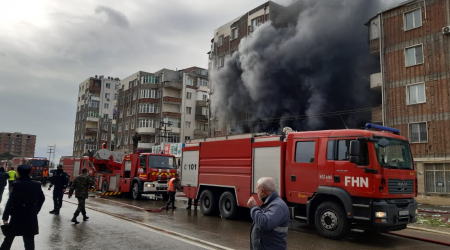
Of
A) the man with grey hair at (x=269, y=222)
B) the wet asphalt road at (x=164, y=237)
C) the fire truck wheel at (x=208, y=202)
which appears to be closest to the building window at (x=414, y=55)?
the wet asphalt road at (x=164, y=237)

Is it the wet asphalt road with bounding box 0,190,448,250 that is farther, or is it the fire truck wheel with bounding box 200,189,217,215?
the fire truck wheel with bounding box 200,189,217,215

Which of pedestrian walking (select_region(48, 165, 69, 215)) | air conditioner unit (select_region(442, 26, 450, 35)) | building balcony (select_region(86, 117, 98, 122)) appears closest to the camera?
pedestrian walking (select_region(48, 165, 69, 215))

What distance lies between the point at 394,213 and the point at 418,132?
660 inches

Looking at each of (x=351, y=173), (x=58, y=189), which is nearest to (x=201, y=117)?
(x=58, y=189)

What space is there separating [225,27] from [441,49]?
21.8 metres

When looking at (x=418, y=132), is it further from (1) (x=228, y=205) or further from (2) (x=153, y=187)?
(2) (x=153, y=187)

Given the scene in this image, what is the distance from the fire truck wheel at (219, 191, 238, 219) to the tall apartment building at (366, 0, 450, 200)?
15307 mm

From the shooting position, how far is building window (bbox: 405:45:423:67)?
2210cm

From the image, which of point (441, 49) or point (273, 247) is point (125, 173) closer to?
point (273, 247)

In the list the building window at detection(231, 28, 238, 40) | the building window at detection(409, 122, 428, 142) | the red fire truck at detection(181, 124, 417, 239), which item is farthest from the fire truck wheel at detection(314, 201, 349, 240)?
the building window at detection(231, 28, 238, 40)

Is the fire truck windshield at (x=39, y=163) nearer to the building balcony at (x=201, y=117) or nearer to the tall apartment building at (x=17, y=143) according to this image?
the building balcony at (x=201, y=117)

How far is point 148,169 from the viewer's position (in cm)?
1725

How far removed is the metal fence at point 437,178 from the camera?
19.8 metres

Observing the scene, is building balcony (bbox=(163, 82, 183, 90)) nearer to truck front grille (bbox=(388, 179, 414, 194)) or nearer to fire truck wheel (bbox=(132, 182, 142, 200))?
fire truck wheel (bbox=(132, 182, 142, 200))
